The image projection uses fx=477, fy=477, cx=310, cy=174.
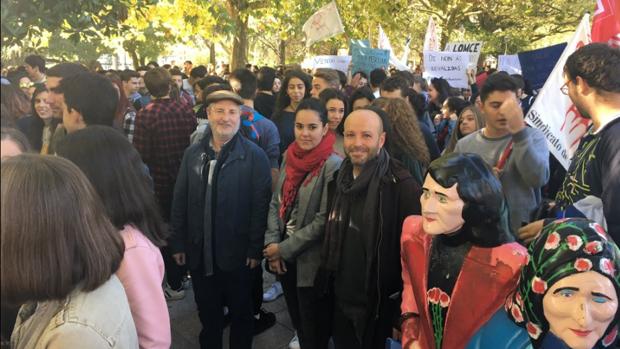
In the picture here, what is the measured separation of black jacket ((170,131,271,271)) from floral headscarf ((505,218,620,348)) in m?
1.93

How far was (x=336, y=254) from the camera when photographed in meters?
2.56

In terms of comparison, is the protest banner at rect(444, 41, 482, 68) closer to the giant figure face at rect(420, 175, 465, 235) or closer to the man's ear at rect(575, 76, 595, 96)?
the man's ear at rect(575, 76, 595, 96)

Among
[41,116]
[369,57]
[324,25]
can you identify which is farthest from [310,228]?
[324,25]

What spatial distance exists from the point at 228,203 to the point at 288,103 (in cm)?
211

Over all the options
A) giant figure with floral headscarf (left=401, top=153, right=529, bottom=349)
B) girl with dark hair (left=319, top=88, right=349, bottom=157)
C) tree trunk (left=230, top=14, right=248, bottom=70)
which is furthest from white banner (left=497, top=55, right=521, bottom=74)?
giant figure with floral headscarf (left=401, top=153, right=529, bottom=349)

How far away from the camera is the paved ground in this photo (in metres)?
3.63

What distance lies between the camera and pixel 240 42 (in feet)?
37.0

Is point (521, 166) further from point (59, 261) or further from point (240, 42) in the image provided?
point (240, 42)

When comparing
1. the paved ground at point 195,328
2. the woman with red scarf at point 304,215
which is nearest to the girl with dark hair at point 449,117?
the paved ground at point 195,328

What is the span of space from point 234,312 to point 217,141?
1.13 m

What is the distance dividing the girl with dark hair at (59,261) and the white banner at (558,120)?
105 inches

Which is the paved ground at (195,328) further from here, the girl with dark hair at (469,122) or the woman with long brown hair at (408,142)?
the girl with dark hair at (469,122)

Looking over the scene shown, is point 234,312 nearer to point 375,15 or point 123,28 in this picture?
point 123,28

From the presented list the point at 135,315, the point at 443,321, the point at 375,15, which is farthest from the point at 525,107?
the point at 375,15
